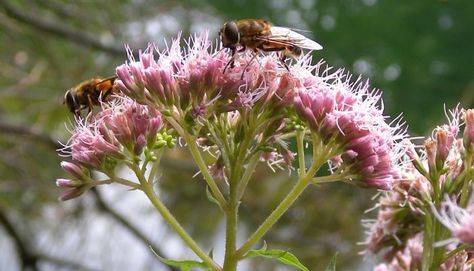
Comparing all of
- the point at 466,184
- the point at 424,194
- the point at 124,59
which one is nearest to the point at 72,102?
the point at 424,194

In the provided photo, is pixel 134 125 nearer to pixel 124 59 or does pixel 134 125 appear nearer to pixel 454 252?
pixel 454 252

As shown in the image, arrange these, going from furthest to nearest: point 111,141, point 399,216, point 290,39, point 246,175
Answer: point 399,216 → point 290,39 → point 111,141 → point 246,175

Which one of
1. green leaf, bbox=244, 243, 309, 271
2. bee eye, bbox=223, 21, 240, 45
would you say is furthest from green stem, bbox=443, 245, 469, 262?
bee eye, bbox=223, 21, 240, 45

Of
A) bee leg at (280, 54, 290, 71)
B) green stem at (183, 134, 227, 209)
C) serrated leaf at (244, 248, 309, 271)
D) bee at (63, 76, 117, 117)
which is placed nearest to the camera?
serrated leaf at (244, 248, 309, 271)

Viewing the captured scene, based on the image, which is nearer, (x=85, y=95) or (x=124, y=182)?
(x=124, y=182)

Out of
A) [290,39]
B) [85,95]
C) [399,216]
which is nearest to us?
[290,39]

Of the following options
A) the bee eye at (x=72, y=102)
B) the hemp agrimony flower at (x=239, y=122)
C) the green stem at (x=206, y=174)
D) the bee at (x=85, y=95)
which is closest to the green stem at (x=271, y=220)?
the hemp agrimony flower at (x=239, y=122)

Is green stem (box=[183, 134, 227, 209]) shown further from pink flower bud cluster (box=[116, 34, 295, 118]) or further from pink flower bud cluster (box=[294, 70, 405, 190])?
pink flower bud cluster (box=[294, 70, 405, 190])

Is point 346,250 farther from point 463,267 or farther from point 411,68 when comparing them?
point 463,267
